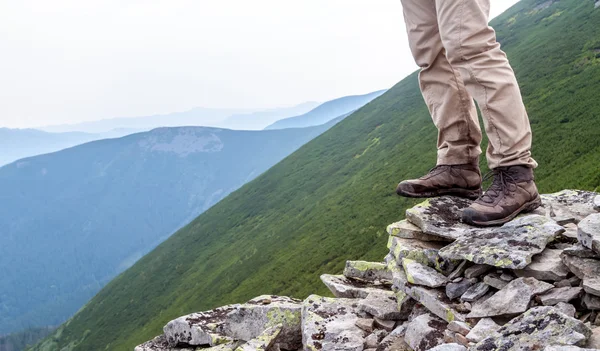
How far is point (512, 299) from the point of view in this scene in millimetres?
5105

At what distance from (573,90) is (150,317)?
6467 cm

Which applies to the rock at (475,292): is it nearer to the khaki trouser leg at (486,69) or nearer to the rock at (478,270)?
the rock at (478,270)

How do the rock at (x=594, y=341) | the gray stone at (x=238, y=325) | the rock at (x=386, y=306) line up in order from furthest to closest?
1. the gray stone at (x=238, y=325)
2. the rock at (x=386, y=306)
3. the rock at (x=594, y=341)

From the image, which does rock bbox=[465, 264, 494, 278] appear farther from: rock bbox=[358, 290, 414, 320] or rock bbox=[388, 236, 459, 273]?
rock bbox=[358, 290, 414, 320]

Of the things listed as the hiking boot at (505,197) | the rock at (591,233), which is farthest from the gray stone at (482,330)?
the hiking boot at (505,197)

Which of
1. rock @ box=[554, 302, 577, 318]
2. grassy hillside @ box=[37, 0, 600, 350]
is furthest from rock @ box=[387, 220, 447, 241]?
grassy hillside @ box=[37, 0, 600, 350]

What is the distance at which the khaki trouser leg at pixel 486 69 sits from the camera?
598cm

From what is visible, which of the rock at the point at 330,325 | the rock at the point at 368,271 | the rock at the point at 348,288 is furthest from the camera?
the rock at the point at 368,271

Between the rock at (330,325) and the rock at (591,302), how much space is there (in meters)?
2.69

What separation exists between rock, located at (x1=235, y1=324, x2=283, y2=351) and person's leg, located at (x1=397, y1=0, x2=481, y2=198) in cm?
298

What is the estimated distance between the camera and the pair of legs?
6.00m

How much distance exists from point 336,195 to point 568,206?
59.2 metres

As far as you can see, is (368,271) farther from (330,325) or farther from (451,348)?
(451,348)

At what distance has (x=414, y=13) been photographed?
7.06 metres
